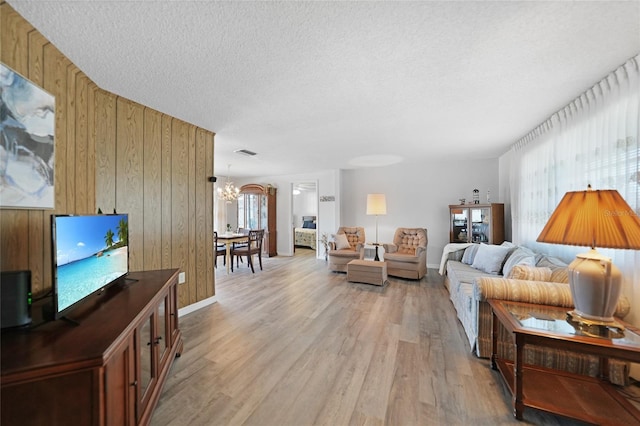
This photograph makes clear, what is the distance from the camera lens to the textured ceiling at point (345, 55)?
1339 mm

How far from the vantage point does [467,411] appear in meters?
1.51

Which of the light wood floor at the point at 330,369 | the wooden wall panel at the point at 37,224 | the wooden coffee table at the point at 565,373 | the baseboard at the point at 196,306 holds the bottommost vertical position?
the light wood floor at the point at 330,369

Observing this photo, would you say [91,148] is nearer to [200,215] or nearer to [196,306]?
[200,215]

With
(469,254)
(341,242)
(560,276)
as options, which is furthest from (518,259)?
(341,242)

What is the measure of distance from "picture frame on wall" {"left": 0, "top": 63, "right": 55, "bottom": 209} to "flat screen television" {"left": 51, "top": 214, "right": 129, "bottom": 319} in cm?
38

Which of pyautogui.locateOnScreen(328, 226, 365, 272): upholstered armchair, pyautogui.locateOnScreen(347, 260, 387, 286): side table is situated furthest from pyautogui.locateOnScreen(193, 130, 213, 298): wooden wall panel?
pyautogui.locateOnScreen(328, 226, 365, 272): upholstered armchair

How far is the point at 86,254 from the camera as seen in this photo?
54.1 inches

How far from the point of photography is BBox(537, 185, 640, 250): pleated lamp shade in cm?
134

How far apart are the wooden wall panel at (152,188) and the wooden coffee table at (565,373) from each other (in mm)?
3236

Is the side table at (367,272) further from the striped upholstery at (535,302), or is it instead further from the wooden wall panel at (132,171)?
the wooden wall panel at (132,171)

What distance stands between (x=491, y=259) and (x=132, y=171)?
4.40 metres

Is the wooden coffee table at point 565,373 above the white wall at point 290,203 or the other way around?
the other way around

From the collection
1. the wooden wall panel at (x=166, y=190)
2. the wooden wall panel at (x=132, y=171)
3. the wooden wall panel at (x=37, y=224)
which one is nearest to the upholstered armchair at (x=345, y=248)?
the wooden wall panel at (x=166, y=190)

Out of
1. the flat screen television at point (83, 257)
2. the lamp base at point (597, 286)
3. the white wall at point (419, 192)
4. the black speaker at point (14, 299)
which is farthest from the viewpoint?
the white wall at point (419, 192)
